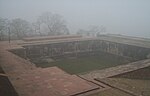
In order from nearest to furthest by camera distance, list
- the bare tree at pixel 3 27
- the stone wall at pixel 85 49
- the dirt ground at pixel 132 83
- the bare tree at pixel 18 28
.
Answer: the dirt ground at pixel 132 83 < the stone wall at pixel 85 49 < the bare tree at pixel 3 27 < the bare tree at pixel 18 28

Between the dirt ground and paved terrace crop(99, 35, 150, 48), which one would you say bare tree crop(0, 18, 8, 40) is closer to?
paved terrace crop(99, 35, 150, 48)

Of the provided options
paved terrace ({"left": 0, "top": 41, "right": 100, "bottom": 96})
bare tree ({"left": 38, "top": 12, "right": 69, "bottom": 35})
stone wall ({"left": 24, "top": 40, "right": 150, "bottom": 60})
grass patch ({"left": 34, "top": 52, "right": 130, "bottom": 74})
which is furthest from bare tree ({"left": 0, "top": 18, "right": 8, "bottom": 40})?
paved terrace ({"left": 0, "top": 41, "right": 100, "bottom": 96})

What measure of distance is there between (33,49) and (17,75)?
7575 mm

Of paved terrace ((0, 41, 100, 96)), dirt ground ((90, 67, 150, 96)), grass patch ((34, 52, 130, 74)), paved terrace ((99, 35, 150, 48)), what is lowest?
grass patch ((34, 52, 130, 74))

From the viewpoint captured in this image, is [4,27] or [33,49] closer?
[33,49]

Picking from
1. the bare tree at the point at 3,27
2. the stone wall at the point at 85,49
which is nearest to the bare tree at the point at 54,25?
the bare tree at the point at 3,27

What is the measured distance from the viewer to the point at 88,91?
5344mm

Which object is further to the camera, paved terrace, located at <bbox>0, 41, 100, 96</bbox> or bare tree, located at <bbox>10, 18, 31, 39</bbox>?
bare tree, located at <bbox>10, 18, 31, 39</bbox>

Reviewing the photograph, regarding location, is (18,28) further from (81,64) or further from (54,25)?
(81,64)

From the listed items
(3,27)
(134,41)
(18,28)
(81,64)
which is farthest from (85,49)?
(3,27)

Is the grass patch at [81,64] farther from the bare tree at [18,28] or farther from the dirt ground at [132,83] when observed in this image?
the bare tree at [18,28]

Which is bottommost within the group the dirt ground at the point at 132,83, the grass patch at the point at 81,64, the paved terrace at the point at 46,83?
the grass patch at the point at 81,64

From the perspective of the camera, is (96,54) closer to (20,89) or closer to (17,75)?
(17,75)

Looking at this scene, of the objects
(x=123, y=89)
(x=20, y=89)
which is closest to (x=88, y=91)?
(x=123, y=89)
